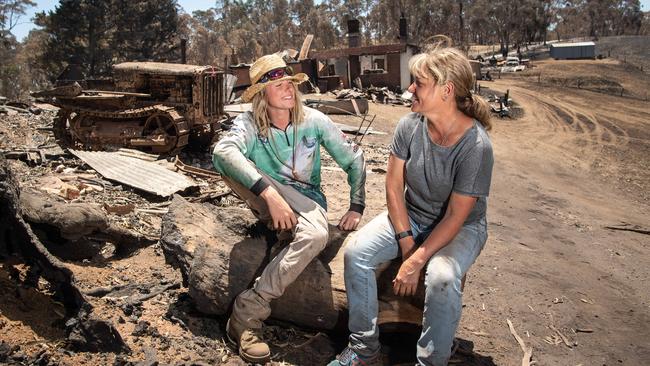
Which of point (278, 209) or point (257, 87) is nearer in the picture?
point (278, 209)

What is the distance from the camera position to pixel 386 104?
25125mm

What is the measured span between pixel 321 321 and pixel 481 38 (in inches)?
3705

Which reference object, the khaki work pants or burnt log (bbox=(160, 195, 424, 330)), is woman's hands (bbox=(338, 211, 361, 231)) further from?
the khaki work pants

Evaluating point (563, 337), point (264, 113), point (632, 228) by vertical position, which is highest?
point (264, 113)

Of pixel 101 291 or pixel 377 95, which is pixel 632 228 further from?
pixel 377 95

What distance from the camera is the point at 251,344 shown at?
3.33m

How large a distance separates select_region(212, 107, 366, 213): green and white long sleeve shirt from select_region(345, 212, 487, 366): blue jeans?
21.6 inches

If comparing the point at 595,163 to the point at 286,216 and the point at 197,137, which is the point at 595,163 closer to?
the point at 197,137

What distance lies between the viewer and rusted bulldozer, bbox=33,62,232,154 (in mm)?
11562

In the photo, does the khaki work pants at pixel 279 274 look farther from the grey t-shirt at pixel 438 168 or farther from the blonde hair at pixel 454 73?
the blonde hair at pixel 454 73

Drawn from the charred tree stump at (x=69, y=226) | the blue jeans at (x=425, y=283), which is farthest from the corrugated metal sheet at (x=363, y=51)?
the blue jeans at (x=425, y=283)

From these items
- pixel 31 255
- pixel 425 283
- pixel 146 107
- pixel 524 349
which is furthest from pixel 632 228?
pixel 146 107

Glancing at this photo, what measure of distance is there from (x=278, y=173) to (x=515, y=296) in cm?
282

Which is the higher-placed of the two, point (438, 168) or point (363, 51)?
point (363, 51)
